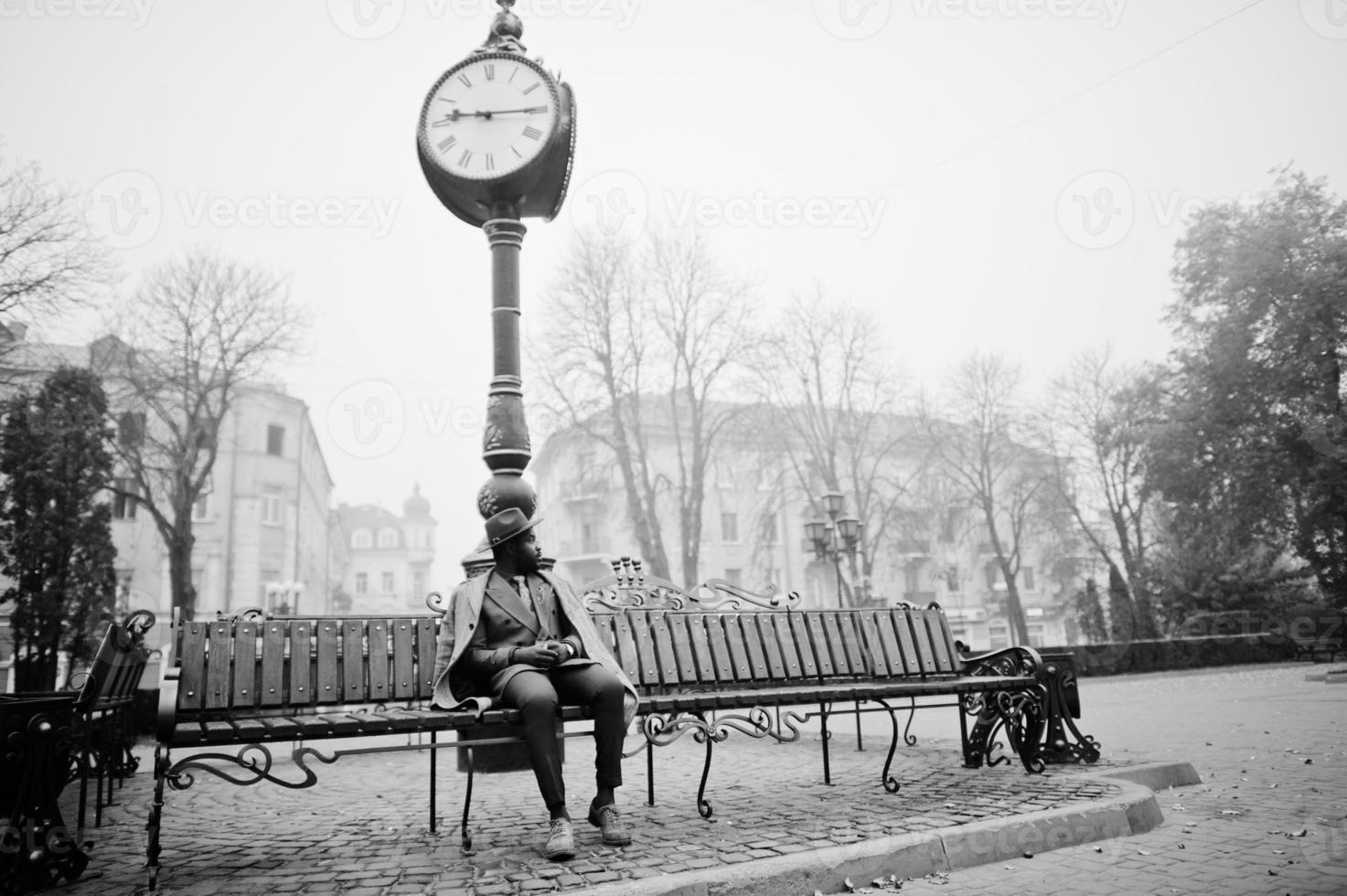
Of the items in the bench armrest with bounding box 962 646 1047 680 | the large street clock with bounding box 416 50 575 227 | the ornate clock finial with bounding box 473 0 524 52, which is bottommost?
the bench armrest with bounding box 962 646 1047 680

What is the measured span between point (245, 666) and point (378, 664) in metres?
0.67

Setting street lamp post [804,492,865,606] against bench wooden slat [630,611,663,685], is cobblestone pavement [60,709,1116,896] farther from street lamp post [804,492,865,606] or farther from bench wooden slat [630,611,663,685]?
street lamp post [804,492,865,606]

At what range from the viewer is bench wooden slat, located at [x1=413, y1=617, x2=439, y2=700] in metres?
5.07

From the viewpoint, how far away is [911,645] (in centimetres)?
654

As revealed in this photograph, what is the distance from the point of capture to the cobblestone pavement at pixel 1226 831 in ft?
12.0

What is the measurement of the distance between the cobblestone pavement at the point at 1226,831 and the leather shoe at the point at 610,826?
109 centimetres

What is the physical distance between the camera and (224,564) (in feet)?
123

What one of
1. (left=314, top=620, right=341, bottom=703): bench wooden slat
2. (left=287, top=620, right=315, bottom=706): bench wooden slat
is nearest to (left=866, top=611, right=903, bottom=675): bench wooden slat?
(left=314, top=620, right=341, bottom=703): bench wooden slat

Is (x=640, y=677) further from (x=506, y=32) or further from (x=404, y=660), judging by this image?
(x=506, y=32)

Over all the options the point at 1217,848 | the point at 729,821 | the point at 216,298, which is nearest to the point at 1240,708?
the point at 1217,848

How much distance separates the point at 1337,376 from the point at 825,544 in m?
14.6

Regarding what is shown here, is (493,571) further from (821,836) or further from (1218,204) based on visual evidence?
(1218,204)

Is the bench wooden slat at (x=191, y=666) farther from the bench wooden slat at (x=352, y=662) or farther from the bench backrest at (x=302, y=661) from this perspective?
the bench wooden slat at (x=352, y=662)

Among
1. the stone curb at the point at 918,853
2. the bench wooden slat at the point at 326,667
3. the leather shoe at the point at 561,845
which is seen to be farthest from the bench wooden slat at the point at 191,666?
the stone curb at the point at 918,853
